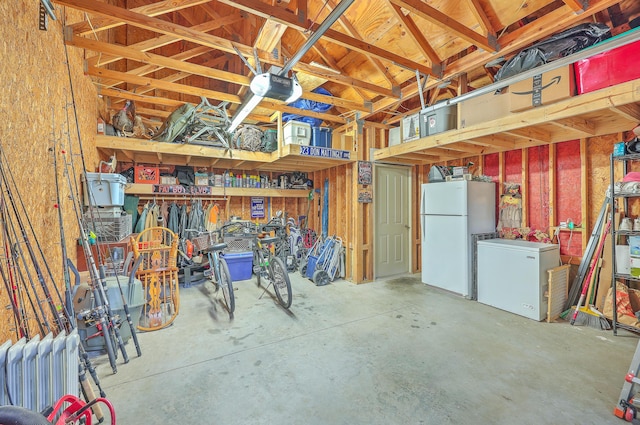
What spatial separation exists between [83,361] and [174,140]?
351 cm

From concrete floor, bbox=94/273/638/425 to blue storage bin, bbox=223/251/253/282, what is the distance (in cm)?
139

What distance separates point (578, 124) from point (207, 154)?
5135 millimetres

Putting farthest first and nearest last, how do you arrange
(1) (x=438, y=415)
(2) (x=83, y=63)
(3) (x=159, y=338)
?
(2) (x=83, y=63) < (3) (x=159, y=338) < (1) (x=438, y=415)

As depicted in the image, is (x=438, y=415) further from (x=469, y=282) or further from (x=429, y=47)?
→ (x=429, y=47)

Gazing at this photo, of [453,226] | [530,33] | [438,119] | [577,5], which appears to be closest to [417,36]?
[530,33]

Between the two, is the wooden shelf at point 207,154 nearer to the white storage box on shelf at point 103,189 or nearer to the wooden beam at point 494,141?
the white storage box on shelf at point 103,189

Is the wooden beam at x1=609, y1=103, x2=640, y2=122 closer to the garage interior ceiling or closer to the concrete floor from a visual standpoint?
the garage interior ceiling

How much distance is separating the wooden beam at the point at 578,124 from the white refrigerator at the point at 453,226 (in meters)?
1.27

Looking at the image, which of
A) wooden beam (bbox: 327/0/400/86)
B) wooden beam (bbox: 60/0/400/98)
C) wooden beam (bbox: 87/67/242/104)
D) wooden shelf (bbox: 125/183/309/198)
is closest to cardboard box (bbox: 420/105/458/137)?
wooden beam (bbox: 327/0/400/86)

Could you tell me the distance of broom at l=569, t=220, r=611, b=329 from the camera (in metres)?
3.11

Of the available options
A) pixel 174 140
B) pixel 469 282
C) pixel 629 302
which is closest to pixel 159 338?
pixel 174 140

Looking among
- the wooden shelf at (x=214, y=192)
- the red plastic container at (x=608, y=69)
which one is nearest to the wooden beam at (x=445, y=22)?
the red plastic container at (x=608, y=69)

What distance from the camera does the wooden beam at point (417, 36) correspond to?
109 inches

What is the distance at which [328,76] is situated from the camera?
3367 millimetres
